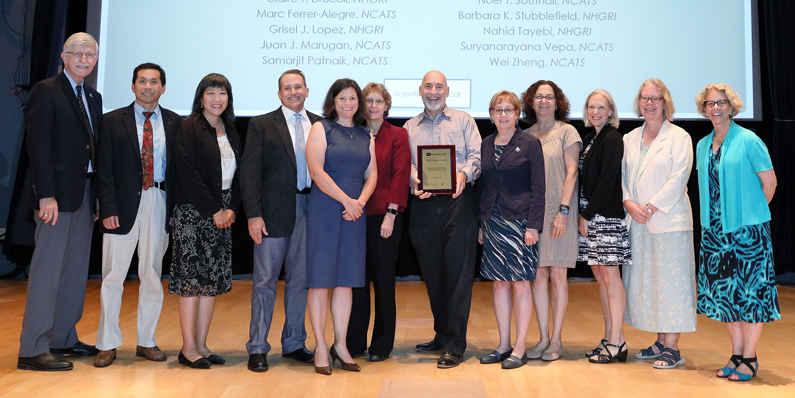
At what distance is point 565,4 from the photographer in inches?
215

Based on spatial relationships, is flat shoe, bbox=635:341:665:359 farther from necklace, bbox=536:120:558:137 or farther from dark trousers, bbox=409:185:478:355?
necklace, bbox=536:120:558:137

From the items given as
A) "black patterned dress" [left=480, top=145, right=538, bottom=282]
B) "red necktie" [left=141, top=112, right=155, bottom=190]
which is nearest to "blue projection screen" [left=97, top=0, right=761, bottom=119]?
"red necktie" [left=141, top=112, right=155, bottom=190]

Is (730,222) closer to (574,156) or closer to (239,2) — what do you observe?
(574,156)

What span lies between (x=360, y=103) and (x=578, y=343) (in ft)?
6.62

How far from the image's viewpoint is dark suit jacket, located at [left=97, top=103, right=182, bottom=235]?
122 inches

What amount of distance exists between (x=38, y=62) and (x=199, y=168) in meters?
4.23

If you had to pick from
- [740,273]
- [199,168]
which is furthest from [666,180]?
[199,168]

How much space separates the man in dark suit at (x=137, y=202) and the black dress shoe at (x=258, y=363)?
53cm

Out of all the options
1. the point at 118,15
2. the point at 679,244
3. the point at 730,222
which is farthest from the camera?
the point at 118,15

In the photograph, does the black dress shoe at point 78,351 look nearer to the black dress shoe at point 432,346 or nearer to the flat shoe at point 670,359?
the black dress shoe at point 432,346

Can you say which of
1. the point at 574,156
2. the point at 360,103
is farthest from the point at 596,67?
the point at 360,103

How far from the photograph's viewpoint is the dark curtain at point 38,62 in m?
6.05

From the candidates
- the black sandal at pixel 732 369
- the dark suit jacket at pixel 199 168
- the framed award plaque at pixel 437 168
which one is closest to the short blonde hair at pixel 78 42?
the dark suit jacket at pixel 199 168

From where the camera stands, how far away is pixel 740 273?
2943mm
